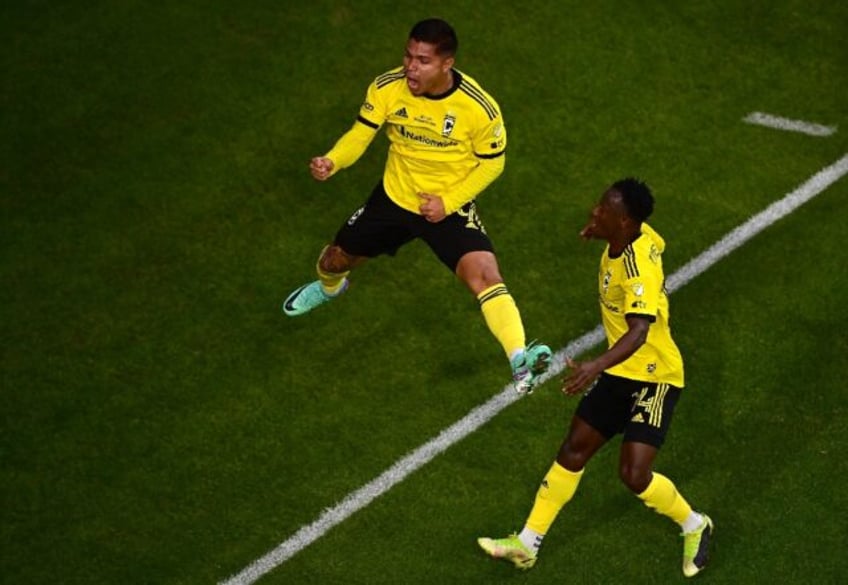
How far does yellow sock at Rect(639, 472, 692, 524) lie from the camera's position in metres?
9.50

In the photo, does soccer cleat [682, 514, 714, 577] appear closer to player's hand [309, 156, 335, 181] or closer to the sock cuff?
the sock cuff

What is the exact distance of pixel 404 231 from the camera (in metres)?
11.0

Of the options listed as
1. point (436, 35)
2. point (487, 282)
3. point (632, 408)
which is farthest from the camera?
point (487, 282)

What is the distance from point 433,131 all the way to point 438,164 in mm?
269

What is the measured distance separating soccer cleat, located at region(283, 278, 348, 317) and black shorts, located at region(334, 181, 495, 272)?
69 cm

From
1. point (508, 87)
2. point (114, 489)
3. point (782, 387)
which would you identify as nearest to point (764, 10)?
point (508, 87)

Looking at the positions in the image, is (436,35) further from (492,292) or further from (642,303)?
(642,303)

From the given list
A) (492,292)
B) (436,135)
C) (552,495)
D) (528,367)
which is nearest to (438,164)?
(436,135)

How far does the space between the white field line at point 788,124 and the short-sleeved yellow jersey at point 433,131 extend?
3920 mm

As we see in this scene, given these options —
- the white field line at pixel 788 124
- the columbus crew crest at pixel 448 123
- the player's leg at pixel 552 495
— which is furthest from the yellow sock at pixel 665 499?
the white field line at pixel 788 124

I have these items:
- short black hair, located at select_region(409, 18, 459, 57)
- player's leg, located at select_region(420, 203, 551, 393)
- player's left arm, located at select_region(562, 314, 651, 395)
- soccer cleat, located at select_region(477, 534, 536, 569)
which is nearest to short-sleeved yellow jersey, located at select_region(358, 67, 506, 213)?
player's leg, located at select_region(420, 203, 551, 393)

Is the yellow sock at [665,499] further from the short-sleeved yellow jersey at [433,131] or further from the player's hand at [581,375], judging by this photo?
the short-sleeved yellow jersey at [433,131]

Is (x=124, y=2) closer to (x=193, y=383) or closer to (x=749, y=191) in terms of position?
(x=193, y=383)

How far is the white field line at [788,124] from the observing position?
13.5 metres
